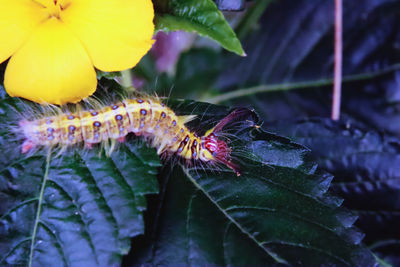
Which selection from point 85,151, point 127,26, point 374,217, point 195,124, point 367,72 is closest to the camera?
point 127,26

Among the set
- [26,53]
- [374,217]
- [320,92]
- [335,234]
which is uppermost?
[26,53]

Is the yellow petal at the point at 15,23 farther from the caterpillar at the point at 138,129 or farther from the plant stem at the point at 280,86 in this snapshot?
the plant stem at the point at 280,86

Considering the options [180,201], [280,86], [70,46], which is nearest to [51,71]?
[70,46]

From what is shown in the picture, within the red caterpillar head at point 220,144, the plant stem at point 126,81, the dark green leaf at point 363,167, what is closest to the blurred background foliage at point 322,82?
the dark green leaf at point 363,167

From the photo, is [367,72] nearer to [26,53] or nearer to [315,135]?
[315,135]

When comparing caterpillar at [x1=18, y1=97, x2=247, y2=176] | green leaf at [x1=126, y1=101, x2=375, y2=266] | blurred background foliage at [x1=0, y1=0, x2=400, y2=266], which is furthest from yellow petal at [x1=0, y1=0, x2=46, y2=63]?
green leaf at [x1=126, y1=101, x2=375, y2=266]

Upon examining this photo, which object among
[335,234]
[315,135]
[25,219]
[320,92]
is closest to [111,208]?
[25,219]

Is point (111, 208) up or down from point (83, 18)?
down
